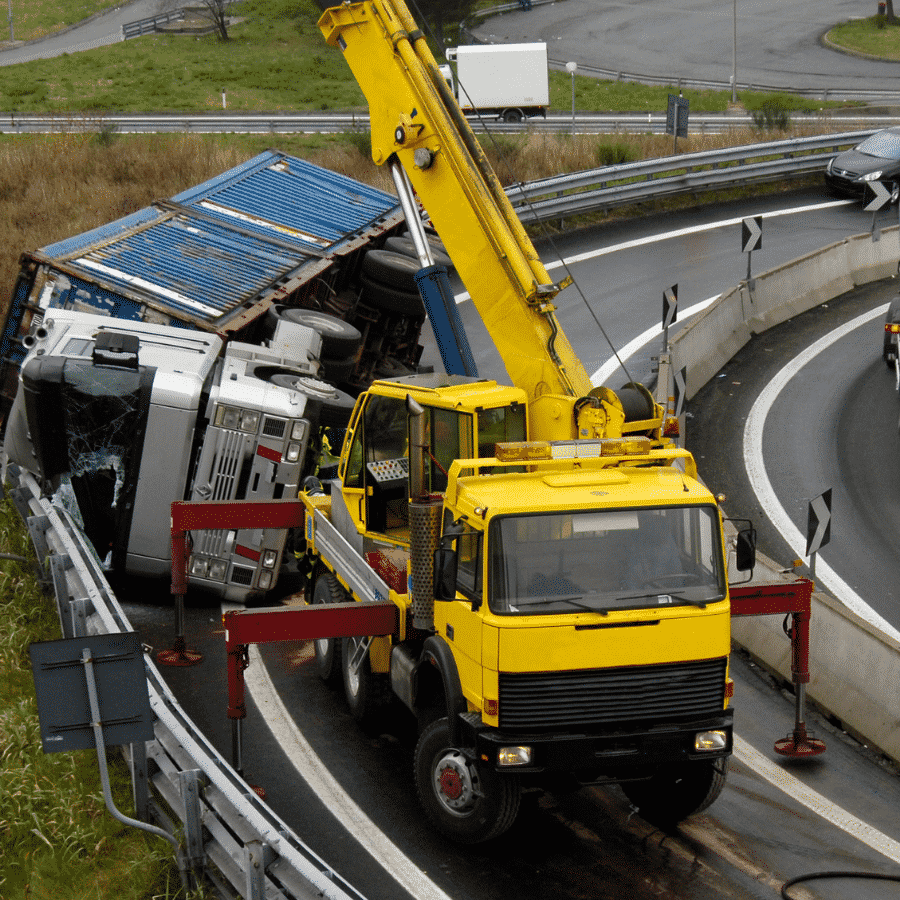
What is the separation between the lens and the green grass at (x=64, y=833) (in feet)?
27.6

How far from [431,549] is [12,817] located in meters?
3.43

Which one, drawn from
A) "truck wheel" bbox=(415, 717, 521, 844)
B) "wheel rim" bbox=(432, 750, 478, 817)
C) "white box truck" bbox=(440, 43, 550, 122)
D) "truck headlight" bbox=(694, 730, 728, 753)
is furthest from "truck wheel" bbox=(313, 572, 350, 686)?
"white box truck" bbox=(440, 43, 550, 122)

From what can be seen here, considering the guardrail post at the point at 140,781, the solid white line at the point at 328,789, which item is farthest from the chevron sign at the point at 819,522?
the guardrail post at the point at 140,781

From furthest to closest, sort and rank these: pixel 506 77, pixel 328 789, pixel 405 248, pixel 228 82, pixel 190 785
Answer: pixel 228 82 → pixel 506 77 → pixel 405 248 → pixel 328 789 → pixel 190 785

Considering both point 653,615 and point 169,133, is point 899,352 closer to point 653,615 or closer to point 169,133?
point 653,615

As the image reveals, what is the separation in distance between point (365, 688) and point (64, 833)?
9.25 ft

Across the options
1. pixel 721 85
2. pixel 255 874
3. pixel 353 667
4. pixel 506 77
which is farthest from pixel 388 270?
pixel 721 85

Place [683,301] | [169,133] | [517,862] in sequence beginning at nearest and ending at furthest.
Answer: [517,862], [683,301], [169,133]

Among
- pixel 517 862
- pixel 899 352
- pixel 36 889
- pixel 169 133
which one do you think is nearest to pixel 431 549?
pixel 517 862

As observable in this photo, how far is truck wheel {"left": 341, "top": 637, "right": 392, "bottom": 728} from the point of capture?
35.8ft

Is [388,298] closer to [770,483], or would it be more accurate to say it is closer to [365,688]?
[770,483]

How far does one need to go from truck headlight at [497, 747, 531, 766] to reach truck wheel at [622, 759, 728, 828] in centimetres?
103

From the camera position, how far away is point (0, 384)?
16781mm

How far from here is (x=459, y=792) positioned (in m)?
8.98
